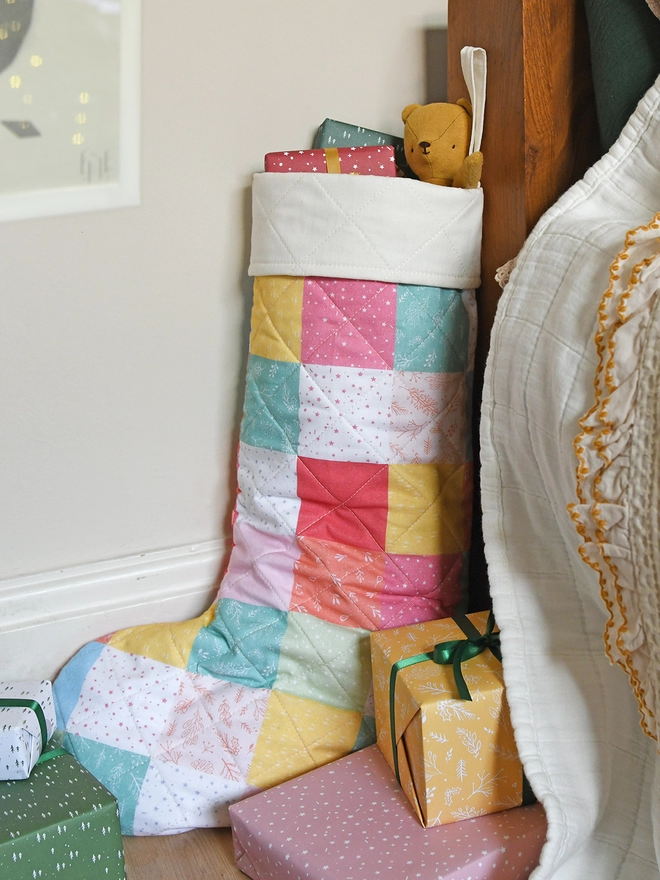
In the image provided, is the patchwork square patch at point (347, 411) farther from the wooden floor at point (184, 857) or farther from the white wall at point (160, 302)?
the wooden floor at point (184, 857)

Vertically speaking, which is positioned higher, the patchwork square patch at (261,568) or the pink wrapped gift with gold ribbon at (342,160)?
the pink wrapped gift with gold ribbon at (342,160)

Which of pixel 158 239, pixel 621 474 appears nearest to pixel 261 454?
pixel 158 239

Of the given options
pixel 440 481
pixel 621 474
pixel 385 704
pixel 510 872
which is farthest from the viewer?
pixel 440 481

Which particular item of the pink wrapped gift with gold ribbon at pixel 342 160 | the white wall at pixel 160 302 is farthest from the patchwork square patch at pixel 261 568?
the pink wrapped gift with gold ribbon at pixel 342 160

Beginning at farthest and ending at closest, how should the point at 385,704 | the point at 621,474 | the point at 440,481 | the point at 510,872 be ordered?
the point at 440,481 → the point at 385,704 → the point at 510,872 → the point at 621,474

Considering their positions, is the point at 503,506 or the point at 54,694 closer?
the point at 503,506

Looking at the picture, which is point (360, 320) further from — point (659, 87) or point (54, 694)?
point (54, 694)

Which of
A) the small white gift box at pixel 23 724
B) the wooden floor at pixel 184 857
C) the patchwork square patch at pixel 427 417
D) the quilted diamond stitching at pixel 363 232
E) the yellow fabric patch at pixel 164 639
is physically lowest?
the wooden floor at pixel 184 857

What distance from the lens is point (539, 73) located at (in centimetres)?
113

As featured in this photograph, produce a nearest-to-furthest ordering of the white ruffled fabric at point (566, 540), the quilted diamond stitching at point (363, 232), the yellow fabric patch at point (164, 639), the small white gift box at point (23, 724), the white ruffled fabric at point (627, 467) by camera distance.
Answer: the white ruffled fabric at point (627, 467) < the white ruffled fabric at point (566, 540) < the small white gift box at point (23, 724) < the quilted diamond stitching at point (363, 232) < the yellow fabric patch at point (164, 639)

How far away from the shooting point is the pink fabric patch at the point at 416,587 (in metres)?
1.21

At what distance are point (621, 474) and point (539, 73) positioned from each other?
23.5 inches

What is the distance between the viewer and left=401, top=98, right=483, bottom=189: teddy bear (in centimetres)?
119

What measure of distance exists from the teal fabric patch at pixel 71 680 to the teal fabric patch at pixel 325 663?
29 cm
